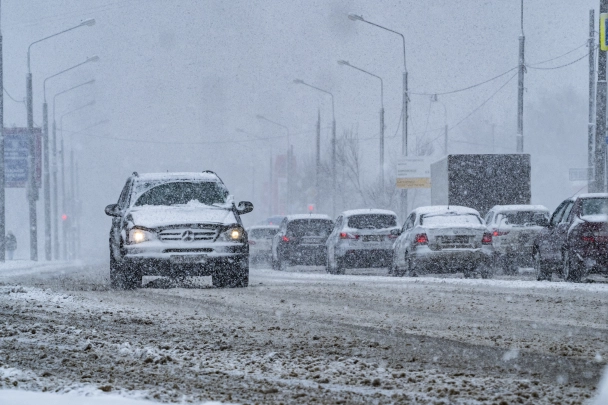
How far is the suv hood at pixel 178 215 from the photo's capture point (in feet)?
54.7

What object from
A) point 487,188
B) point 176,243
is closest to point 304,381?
point 176,243

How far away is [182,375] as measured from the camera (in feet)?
22.7

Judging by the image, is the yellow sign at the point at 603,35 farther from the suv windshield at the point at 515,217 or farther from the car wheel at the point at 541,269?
the car wheel at the point at 541,269

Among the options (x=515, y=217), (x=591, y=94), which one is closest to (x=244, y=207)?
(x=515, y=217)

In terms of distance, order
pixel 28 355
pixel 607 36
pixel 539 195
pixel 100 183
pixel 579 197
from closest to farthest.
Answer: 1. pixel 28 355
2. pixel 579 197
3. pixel 607 36
4. pixel 539 195
5. pixel 100 183

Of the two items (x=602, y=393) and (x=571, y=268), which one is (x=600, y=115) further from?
(x=602, y=393)

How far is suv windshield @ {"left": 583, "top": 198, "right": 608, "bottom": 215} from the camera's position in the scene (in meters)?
19.2

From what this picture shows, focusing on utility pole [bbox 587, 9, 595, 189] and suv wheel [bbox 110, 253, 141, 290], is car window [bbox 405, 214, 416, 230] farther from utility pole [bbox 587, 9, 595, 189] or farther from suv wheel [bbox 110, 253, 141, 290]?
utility pole [bbox 587, 9, 595, 189]

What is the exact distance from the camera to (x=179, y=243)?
16.6 metres

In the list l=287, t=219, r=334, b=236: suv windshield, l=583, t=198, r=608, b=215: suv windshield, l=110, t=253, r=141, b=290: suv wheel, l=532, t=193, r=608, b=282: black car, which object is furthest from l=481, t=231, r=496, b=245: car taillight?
l=287, t=219, r=334, b=236: suv windshield

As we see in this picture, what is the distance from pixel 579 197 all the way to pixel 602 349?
11561mm

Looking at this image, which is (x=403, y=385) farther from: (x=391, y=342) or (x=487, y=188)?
(x=487, y=188)

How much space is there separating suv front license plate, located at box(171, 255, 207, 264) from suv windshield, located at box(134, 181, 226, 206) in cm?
163

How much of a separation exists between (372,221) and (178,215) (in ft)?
36.2
